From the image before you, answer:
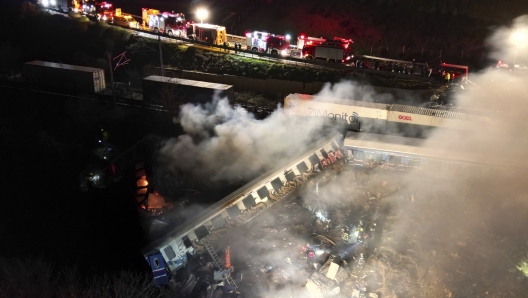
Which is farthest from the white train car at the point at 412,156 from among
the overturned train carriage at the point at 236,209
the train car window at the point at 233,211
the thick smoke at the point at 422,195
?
the train car window at the point at 233,211

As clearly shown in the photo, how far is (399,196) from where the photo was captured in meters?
13.3

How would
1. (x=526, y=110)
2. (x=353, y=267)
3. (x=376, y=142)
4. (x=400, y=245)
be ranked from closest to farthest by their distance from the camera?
1. (x=353, y=267)
2. (x=400, y=245)
3. (x=376, y=142)
4. (x=526, y=110)

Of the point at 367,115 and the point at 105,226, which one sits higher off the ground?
Answer: the point at 367,115

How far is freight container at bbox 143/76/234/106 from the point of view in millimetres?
17953

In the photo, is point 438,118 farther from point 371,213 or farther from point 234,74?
point 234,74

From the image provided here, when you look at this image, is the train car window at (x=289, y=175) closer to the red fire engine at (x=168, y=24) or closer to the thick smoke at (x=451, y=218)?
the thick smoke at (x=451, y=218)

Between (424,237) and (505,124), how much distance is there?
614 centimetres

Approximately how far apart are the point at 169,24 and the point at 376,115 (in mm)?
14829

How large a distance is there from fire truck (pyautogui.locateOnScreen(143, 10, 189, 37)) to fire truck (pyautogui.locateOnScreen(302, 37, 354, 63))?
26.3ft

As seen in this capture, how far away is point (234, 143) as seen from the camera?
621 inches

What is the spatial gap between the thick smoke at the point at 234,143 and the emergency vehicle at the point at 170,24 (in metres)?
9.24

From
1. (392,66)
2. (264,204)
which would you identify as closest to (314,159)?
(264,204)

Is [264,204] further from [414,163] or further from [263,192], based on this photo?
[414,163]

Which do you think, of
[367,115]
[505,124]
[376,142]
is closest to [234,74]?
[367,115]
